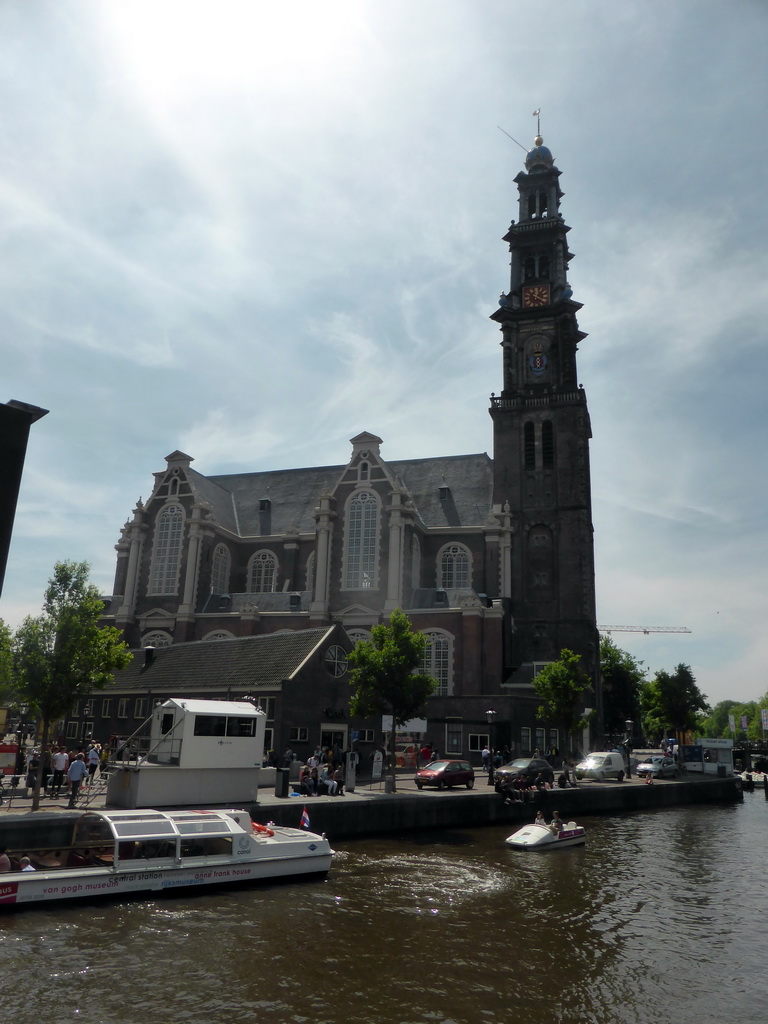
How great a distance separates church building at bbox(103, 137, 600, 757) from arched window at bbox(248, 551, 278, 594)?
13 cm

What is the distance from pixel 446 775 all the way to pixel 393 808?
6057 mm

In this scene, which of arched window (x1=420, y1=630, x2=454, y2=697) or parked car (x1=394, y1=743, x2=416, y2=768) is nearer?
parked car (x1=394, y1=743, x2=416, y2=768)

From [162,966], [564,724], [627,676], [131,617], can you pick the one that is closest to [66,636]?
[162,966]

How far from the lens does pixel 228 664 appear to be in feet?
130

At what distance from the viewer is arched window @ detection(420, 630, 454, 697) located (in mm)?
54125

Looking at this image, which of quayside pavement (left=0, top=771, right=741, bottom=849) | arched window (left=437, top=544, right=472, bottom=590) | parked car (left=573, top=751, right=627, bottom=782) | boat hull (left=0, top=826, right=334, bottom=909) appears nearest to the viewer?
boat hull (left=0, top=826, right=334, bottom=909)

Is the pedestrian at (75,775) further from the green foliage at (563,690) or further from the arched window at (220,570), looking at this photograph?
the arched window at (220,570)

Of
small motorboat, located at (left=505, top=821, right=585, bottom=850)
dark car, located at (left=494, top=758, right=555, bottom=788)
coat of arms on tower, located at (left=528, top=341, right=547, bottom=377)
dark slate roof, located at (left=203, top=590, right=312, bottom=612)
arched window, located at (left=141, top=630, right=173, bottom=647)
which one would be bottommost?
small motorboat, located at (left=505, top=821, right=585, bottom=850)

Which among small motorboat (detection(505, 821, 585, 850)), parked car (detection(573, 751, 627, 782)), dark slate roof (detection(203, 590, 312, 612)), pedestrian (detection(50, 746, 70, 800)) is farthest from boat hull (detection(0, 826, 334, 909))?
dark slate roof (detection(203, 590, 312, 612))

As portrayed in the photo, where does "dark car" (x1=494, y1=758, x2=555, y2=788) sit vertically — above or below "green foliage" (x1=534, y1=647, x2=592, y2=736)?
below

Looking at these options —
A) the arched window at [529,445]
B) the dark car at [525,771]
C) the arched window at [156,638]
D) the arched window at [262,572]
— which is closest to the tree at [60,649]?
the dark car at [525,771]

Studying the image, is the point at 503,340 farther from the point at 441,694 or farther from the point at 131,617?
the point at 131,617

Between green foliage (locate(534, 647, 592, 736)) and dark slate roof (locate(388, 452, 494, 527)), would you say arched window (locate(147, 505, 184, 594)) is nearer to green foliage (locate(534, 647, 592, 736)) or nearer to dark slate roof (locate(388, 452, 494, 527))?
dark slate roof (locate(388, 452, 494, 527))

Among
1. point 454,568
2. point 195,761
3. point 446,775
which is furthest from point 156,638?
point 195,761
